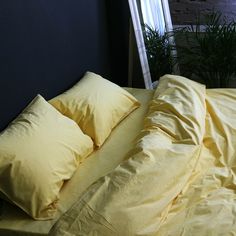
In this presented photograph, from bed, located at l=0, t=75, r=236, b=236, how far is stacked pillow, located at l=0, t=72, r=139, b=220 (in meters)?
0.07

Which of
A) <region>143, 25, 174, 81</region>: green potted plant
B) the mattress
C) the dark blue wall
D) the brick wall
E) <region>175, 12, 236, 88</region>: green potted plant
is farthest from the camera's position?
the brick wall

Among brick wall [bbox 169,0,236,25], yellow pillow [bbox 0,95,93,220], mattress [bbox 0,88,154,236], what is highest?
brick wall [bbox 169,0,236,25]

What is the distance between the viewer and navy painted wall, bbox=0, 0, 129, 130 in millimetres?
1908

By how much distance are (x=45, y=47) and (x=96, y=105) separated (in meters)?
0.46

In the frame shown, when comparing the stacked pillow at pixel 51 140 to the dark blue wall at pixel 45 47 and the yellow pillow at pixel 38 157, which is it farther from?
the dark blue wall at pixel 45 47

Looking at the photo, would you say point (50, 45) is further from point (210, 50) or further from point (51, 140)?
point (210, 50)

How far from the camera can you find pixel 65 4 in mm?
2457

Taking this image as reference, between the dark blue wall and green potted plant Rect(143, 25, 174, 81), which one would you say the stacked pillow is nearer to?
the dark blue wall

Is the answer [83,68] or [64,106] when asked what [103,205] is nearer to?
[64,106]

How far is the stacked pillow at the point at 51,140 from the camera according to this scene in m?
1.54

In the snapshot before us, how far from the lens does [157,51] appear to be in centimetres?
341

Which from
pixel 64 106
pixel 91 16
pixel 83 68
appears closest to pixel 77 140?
pixel 64 106

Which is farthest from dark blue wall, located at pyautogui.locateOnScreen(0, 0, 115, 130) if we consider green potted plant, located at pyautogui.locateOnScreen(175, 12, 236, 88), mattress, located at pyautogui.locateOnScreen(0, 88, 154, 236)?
green potted plant, located at pyautogui.locateOnScreen(175, 12, 236, 88)

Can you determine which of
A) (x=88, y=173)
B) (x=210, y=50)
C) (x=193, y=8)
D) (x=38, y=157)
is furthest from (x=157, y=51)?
(x=38, y=157)
